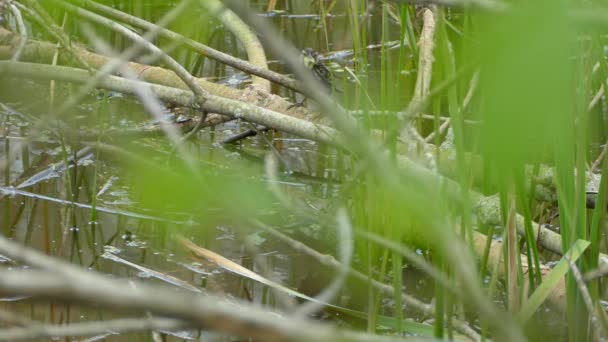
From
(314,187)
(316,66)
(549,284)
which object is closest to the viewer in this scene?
(549,284)

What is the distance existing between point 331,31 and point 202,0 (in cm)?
389

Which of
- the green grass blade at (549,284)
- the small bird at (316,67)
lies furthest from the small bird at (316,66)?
the green grass blade at (549,284)

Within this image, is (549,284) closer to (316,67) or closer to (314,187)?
(314,187)

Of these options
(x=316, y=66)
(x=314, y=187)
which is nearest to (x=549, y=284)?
(x=314, y=187)

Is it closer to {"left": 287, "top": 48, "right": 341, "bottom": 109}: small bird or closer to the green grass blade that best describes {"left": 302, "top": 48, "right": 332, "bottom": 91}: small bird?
{"left": 287, "top": 48, "right": 341, "bottom": 109}: small bird

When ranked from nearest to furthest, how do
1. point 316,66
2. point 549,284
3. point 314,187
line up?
point 549,284 < point 314,187 < point 316,66

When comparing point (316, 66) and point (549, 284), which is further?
point (316, 66)

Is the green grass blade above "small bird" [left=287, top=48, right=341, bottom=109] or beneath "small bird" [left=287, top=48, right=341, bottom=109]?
beneath

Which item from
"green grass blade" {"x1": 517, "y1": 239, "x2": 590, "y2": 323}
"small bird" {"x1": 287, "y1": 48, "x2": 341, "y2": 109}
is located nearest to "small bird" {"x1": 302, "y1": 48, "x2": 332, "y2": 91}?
"small bird" {"x1": 287, "y1": 48, "x2": 341, "y2": 109}

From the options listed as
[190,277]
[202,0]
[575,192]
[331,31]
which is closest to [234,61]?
[190,277]

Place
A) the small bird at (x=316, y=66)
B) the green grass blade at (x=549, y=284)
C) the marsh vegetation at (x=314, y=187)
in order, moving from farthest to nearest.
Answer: the small bird at (x=316, y=66) < the green grass blade at (x=549, y=284) < the marsh vegetation at (x=314, y=187)

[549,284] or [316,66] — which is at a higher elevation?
[316,66]

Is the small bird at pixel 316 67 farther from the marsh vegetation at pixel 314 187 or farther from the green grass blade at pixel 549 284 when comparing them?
the green grass blade at pixel 549 284

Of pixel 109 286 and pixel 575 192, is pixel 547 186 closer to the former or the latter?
pixel 575 192
